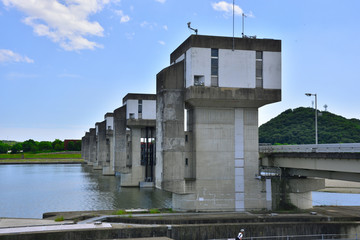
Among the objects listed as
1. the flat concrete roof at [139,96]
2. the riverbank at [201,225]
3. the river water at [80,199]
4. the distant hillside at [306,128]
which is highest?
the flat concrete roof at [139,96]

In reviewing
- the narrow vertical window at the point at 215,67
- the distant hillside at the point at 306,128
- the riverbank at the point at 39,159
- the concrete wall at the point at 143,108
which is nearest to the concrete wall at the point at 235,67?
the narrow vertical window at the point at 215,67

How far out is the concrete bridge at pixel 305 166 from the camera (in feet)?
89.5

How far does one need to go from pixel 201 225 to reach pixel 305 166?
1096 centimetres

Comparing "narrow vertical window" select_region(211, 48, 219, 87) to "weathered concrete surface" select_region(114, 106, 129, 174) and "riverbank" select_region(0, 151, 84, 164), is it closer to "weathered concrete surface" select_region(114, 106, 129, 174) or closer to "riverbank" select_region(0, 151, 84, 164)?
"weathered concrete surface" select_region(114, 106, 129, 174)

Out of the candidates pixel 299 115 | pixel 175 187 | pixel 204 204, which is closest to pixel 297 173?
pixel 204 204

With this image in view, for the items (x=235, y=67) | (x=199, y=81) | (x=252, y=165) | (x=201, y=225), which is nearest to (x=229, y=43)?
(x=235, y=67)

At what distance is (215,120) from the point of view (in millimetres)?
35156

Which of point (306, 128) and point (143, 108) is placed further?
point (306, 128)

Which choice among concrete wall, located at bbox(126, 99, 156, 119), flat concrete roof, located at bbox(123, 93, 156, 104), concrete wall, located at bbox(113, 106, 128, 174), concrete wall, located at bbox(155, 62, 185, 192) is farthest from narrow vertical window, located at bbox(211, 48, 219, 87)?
concrete wall, located at bbox(113, 106, 128, 174)

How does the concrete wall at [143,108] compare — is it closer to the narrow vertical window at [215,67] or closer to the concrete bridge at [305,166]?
the concrete bridge at [305,166]

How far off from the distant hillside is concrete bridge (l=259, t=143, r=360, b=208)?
70.0m

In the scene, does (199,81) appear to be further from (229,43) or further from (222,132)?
(222,132)

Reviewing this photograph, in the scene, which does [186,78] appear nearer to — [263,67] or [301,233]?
[263,67]

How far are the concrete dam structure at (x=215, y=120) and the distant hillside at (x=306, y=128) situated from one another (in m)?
72.1
